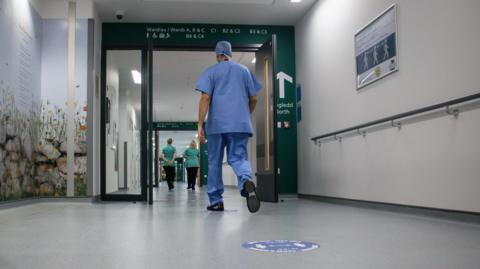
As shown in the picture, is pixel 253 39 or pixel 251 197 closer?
pixel 251 197

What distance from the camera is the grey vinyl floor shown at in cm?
170

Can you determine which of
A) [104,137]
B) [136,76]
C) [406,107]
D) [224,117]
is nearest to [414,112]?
[406,107]

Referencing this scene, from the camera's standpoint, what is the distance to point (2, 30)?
14.7ft

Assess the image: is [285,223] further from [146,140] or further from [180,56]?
[180,56]

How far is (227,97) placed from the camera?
4.08 meters

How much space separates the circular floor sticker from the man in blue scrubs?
1.77 metres

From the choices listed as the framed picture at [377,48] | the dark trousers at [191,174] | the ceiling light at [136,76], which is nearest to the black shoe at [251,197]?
the framed picture at [377,48]

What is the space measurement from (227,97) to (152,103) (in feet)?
6.04

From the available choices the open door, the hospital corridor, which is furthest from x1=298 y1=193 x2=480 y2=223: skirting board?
the open door

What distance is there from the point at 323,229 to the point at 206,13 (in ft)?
14.9

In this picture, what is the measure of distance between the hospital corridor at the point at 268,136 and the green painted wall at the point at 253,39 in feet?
0.07

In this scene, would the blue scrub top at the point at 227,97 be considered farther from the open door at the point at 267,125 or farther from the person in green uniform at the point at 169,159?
the person in green uniform at the point at 169,159

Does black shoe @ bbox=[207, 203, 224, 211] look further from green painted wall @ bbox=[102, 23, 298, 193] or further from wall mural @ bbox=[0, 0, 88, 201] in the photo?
green painted wall @ bbox=[102, 23, 298, 193]

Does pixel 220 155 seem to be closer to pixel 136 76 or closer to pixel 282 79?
pixel 282 79
